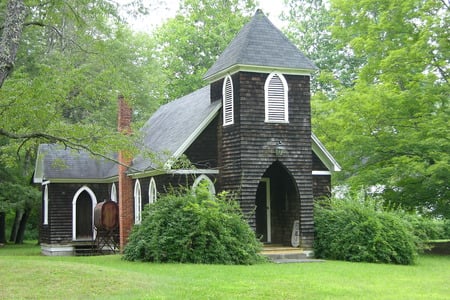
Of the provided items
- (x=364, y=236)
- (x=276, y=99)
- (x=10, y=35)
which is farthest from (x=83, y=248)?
(x=10, y=35)

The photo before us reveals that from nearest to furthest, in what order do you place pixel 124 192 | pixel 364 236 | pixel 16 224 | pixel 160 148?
1. pixel 364 236
2. pixel 160 148
3. pixel 124 192
4. pixel 16 224

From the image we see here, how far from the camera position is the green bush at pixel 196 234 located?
60.3 ft

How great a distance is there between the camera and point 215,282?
542 inches

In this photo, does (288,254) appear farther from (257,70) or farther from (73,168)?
(73,168)

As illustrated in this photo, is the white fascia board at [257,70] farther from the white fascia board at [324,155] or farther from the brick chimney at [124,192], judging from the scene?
the brick chimney at [124,192]

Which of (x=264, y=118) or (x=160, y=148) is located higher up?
(x=264, y=118)

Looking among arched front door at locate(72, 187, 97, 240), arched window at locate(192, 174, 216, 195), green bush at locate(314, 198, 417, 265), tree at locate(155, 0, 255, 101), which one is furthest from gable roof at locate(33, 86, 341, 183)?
tree at locate(155, 0, 255, 101)

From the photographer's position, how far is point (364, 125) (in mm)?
24422

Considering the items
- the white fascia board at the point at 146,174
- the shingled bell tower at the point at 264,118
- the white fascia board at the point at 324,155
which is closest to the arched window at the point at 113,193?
the white fascia board at the point at 146,174

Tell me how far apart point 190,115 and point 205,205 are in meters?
6.17

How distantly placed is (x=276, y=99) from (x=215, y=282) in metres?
8.91

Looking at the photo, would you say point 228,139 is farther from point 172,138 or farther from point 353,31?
point 353,31

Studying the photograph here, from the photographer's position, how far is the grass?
12.2 m

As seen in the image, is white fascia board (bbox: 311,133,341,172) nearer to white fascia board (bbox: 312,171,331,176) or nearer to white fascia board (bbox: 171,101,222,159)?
white fascia board (bbox: 312,171,331,176)
